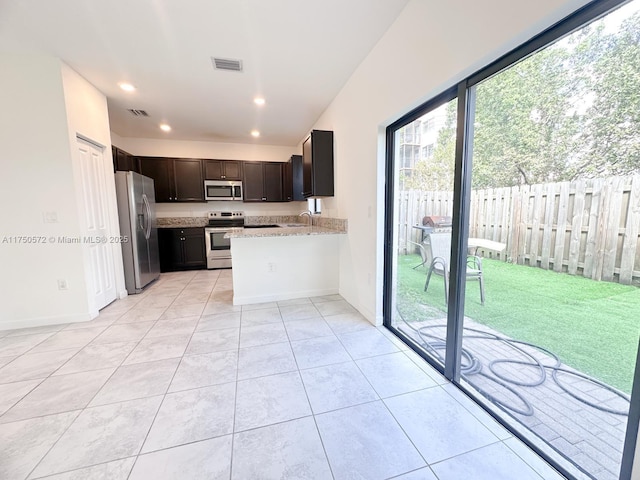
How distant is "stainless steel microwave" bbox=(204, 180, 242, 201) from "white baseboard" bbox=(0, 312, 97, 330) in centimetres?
303

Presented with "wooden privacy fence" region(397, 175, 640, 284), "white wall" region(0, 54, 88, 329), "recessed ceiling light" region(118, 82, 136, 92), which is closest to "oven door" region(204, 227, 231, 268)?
"white wall" region(0, 54, 88, 329)

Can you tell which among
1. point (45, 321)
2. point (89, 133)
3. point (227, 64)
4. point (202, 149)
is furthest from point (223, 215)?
point (227, 64)

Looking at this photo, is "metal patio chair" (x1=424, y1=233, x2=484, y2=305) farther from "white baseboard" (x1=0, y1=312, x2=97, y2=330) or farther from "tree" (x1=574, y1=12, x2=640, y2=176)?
"white baseboard" (x1=0, y1=312, x2=97, y2=330)

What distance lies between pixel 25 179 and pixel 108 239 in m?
1.01

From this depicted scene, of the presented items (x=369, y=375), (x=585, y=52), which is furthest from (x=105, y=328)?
(x=585, y=52)

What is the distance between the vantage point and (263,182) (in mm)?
5617

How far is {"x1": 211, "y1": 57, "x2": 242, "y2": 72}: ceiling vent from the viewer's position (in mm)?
2568

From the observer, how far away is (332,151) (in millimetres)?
3635

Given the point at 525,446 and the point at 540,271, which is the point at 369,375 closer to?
the point at 525,446

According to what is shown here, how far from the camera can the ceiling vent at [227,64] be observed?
8.43 feet

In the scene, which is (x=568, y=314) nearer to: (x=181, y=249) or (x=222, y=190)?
(x=222, y=190)

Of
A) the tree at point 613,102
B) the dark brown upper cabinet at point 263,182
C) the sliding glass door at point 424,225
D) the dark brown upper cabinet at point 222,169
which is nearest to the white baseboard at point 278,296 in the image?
the sliding glass door at point 424,225

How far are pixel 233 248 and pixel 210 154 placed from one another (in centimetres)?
315

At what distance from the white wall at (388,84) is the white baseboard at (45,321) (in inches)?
118
